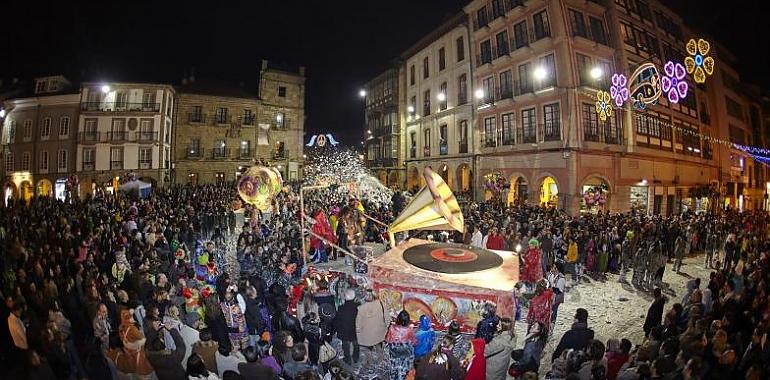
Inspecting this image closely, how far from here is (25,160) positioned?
3375 cm

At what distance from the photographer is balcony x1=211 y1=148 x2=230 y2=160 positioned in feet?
131

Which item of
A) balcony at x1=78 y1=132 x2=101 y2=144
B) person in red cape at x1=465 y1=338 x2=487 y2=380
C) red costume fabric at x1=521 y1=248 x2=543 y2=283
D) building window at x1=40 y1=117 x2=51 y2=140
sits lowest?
person in red cape at x1=465 y1=338 x2=487 y2=380

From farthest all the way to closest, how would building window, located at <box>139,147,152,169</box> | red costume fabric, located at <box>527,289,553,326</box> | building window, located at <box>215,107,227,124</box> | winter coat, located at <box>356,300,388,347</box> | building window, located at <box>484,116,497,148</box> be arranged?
building window, located at <box>215,107,227,124</box>, building window, located at <box>139,147,152,169</box>, building window, located at <box>484,116,497,148</box>, red costume fabric, located at <box>527,289,553,326</box>, winter coat, located at <box>356,300,388,347</box>

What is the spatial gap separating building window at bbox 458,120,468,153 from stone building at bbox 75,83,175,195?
28.4 m

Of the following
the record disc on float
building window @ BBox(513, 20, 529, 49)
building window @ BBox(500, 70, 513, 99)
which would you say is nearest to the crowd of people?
the record disc on float

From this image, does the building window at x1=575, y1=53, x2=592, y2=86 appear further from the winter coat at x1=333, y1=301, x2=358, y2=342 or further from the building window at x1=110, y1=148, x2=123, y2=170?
the building window at x1=110, y1=148, x2=123, y2=170

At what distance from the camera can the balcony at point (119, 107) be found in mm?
33500

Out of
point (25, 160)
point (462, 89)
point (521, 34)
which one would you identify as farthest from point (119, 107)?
point (521, 34)

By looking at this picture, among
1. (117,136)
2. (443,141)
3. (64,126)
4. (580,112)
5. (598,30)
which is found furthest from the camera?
(117,136)

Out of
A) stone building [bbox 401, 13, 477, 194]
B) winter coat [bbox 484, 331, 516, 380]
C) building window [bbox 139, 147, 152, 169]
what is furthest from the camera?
building window [bbox 139, 147, 152, 169]

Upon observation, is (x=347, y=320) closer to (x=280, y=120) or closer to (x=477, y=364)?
(x=477, y=364)

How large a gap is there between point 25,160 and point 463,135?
39777 millimetres

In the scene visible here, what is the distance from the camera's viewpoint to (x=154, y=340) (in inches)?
206

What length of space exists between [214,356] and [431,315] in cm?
427
